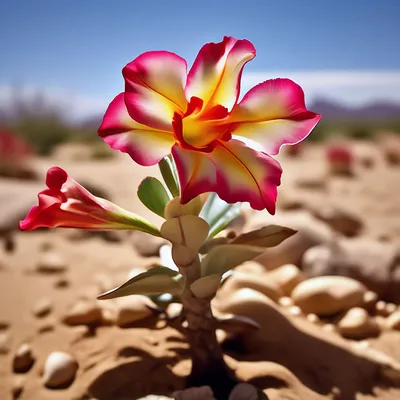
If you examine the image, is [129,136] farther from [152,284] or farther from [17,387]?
[17,387]

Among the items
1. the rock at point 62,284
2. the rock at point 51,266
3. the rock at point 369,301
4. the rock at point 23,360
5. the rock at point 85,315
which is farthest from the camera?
the rock at point 51,266

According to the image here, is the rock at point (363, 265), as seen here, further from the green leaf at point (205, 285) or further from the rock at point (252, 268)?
the green leaf at point (205, 285)

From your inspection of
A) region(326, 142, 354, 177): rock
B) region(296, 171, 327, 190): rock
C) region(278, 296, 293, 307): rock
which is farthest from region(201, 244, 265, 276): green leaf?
region(326, 142, 354, 177): rock

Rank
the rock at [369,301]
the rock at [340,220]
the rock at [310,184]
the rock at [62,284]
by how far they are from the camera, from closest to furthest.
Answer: the rock at [369,301], the rock at [62,284], the rock at [340,220], the rock at [310,184]

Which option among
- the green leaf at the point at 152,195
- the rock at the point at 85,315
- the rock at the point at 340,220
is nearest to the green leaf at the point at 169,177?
the green leaf at the point at 152,195

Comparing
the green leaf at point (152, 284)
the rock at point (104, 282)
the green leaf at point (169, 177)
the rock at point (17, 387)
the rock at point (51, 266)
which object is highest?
the green leaf at point (169, 177)

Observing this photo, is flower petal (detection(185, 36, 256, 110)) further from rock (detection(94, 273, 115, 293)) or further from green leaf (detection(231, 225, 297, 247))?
rock (detection(94, 273, 115, 293))

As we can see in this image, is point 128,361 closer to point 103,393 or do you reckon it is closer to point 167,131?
point 103,393
